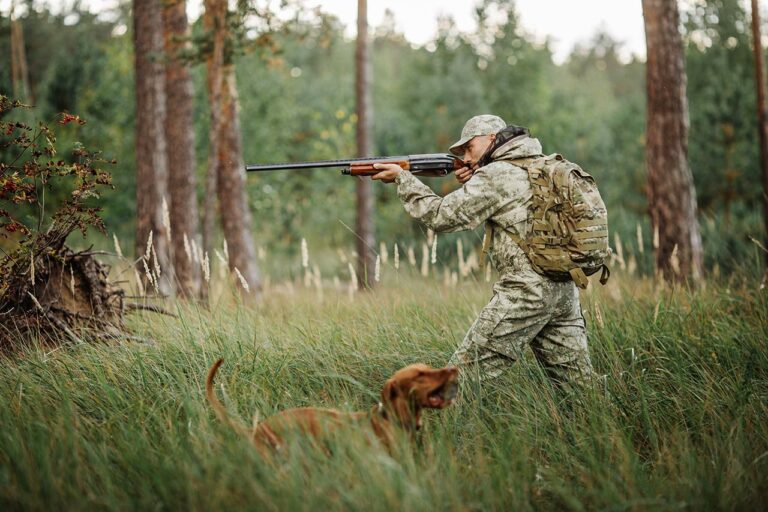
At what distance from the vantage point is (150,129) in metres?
9.05

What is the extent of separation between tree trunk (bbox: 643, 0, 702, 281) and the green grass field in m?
2.10

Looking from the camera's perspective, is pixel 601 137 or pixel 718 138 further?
pixel 601 137

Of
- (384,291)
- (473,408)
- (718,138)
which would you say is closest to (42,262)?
(384,291)

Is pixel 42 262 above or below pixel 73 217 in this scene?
below

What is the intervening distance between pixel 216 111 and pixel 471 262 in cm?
387

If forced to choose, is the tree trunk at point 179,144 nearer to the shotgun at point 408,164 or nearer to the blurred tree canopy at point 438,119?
the blurred tree canopy at point 438,119

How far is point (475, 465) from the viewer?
343 cm

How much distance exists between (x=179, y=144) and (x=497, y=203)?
6857 millimetres

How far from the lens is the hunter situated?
13.1ft

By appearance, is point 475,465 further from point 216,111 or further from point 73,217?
point 216,111

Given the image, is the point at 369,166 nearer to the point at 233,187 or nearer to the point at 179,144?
the point at 233,187

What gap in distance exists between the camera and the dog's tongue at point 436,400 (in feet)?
10.2

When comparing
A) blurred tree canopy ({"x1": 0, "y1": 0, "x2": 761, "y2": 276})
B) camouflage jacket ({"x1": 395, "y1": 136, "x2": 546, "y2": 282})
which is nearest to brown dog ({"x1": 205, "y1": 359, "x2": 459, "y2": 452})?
camouflage jacket ({"x1": 395, "y1": 136, "x2": 546, "y2": 282})

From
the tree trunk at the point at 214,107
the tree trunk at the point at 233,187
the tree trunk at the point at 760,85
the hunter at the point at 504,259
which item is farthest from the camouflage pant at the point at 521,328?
the tree trunk at the point at 760,85
